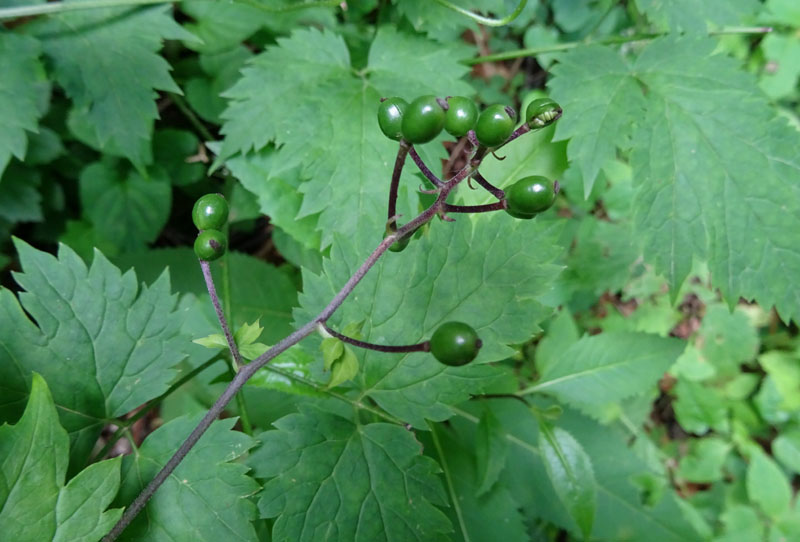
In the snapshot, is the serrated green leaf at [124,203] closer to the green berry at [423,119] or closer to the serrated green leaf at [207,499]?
the serrated green leaf at [207,499]

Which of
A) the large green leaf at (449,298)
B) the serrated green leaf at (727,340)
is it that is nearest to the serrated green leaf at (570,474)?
the large green leaf at (449,298)

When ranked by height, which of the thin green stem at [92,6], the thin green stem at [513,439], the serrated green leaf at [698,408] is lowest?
the serrated green leaf at [698,408]

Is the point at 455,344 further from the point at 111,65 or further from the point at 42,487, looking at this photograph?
the point at 111,65

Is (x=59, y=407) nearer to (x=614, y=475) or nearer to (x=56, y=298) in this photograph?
(x=56, y=298)

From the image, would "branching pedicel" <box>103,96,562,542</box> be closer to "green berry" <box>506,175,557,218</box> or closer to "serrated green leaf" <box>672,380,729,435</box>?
"green berry" <box>506,175,557,218</box>

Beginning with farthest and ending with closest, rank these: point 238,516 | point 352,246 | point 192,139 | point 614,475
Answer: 1. point 192,139
2. point 614,475
3. point 352,246
4. point 238,516

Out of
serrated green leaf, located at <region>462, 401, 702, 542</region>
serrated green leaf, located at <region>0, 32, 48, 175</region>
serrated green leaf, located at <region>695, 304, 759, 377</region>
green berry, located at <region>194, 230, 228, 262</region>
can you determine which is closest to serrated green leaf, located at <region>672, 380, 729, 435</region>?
serrated green leaf, located at <region>695, 304, 759, 377</region>

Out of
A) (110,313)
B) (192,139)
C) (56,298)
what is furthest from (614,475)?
(192,139)
